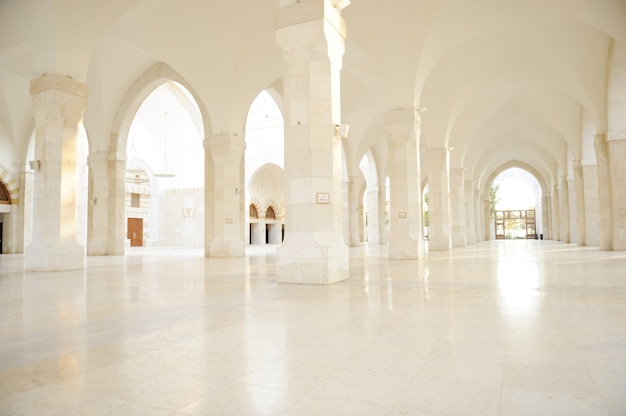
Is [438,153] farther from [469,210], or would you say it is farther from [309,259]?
[309,259]

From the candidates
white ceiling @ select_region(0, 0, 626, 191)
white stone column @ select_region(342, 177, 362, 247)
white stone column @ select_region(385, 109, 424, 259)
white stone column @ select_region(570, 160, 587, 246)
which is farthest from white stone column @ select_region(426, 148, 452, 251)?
white stone column @ select_region(342, 177, 362, 247)

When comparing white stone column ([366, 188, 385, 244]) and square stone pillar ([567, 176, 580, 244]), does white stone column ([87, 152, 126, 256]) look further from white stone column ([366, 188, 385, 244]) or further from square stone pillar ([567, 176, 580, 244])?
square stone pillar ([567, 176, 580, 244])

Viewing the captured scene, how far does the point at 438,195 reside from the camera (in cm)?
2123

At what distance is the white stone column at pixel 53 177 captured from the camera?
11.5m

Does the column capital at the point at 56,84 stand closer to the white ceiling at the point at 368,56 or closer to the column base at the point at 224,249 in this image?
the white ceiling at the point at 368,56

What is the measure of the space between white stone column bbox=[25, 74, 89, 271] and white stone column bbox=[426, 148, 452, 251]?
15119mm

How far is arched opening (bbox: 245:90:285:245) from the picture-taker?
35.8 meters

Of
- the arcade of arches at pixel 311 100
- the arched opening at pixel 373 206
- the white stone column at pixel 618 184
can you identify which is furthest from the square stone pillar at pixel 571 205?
the white stone column at pixel 618 184

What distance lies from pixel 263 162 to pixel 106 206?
16.9 meters

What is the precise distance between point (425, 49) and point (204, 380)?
44.8 feet

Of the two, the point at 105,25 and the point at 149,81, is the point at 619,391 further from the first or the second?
the point at 149,81

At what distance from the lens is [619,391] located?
96.8 inches

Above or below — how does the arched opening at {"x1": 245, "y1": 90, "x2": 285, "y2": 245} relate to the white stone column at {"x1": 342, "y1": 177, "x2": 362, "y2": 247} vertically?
above

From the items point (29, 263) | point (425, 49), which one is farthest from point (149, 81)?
point (425, 49)
